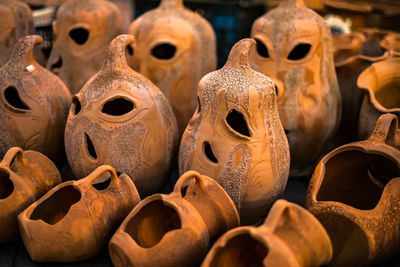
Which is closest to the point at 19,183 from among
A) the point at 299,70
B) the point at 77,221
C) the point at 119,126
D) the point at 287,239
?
the point at 77,221

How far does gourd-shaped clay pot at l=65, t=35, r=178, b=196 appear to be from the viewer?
1431mm

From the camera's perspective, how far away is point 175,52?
1900 mm

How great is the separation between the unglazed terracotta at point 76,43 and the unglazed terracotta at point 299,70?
84cm

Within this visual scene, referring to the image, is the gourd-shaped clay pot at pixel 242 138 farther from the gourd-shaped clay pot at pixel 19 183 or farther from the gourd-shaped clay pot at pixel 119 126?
the gourd-shaped clay pot at pixel 19 183

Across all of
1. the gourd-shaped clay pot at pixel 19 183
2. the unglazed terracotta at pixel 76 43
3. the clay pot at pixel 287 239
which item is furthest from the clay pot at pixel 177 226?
the unglazed terracotta at pixel 76 43

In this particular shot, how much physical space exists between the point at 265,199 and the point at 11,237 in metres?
0.90

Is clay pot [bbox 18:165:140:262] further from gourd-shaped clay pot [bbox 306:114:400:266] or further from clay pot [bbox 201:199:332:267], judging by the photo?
gourd-shaped clay pot [bbox 306:114:400:266]

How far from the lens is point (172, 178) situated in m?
1.91

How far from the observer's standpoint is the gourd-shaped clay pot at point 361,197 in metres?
1.14

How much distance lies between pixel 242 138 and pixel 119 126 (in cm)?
47

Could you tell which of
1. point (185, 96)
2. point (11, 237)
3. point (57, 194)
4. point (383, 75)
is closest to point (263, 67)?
point (185, 96)

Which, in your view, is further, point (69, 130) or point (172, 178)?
point (172, 178)

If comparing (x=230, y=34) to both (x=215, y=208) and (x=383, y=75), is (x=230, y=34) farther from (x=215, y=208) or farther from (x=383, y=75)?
(x=215, y=208)

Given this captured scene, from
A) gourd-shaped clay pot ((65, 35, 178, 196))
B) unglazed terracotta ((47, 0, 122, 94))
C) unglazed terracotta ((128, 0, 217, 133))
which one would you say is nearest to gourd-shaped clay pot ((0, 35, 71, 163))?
gourd-shaped clay pot ((65, 35, 178, 196))
